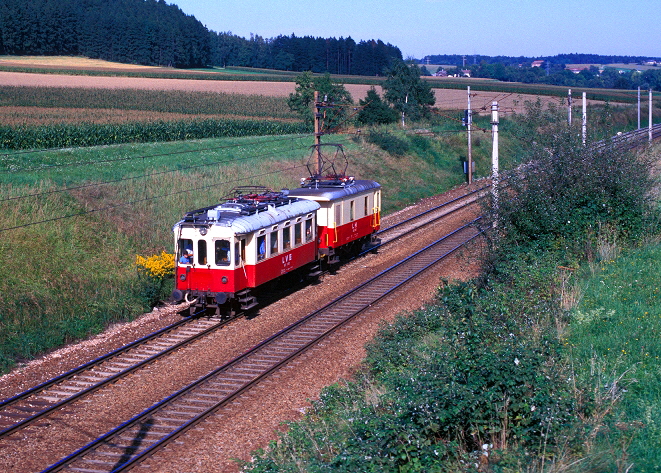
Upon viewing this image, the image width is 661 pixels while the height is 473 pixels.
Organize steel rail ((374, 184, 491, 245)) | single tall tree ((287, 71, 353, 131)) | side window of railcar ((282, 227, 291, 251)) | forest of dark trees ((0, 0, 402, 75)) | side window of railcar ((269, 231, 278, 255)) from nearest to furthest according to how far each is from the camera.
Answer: side window of railcar ((269, 231, 278, 255)), side window of railcar ((282, 227, 291, 251)), steel rail ((374, 184, 491, 245)), single tall tree ((287, 71, 353, 131)), forest of dark trees ((0, 0, 402, 75))

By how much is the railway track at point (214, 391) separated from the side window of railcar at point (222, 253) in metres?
2.30

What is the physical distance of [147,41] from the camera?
274ft

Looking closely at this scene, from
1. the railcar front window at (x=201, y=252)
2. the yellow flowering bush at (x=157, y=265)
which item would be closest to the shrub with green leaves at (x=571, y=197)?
the railcar front window at (x=201, y=252)

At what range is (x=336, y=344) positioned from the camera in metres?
15.9

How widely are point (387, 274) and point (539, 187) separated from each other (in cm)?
678

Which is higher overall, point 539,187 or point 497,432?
point 539,187

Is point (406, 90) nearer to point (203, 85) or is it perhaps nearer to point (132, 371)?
point (203, 85)

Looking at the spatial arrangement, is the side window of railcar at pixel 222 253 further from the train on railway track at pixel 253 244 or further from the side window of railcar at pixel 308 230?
the side window of railcar at pixel 308 230

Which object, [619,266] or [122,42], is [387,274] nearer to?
[619,266]

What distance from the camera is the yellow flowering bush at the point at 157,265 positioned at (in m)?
20.1

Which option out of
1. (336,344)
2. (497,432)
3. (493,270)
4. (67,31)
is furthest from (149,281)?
(67,31)

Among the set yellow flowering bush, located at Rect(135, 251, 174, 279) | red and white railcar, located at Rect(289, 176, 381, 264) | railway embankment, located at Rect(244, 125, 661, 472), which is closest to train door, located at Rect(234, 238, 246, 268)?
yellow flowering bush, located at Rect(135, 251, 174, 279)

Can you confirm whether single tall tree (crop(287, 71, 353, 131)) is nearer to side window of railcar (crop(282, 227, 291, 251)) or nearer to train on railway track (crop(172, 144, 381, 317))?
train on railway track (crop(172, 144, 381, 317))

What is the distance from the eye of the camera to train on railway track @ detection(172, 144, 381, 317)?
56.7 ft
